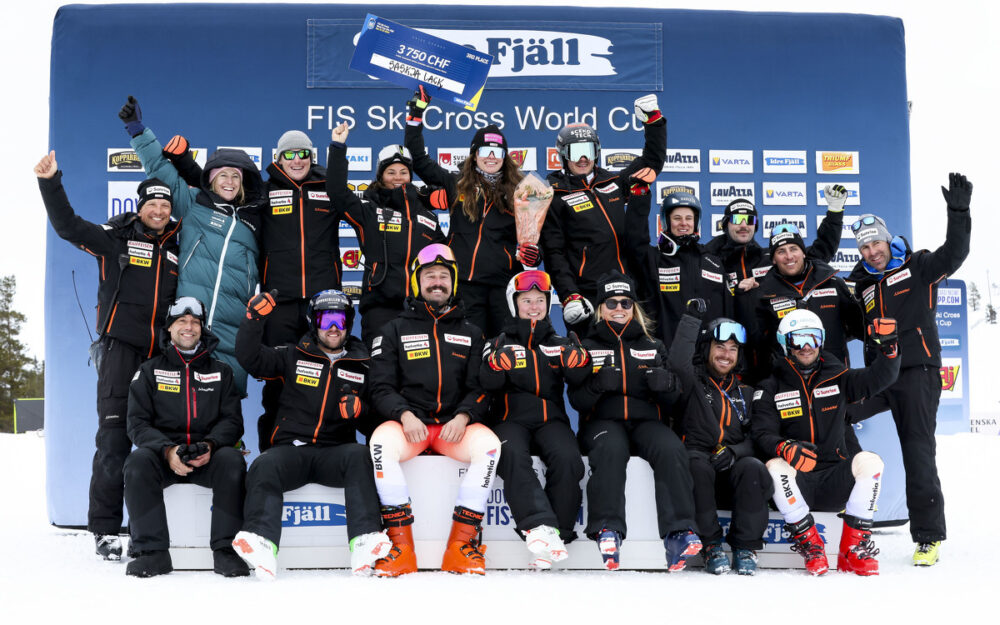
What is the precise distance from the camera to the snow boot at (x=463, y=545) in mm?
3922

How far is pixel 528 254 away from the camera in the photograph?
4.68 meters

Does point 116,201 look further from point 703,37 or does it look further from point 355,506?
point 703,37

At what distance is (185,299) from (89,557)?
5.00 feet

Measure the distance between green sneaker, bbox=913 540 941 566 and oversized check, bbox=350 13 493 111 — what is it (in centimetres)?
369

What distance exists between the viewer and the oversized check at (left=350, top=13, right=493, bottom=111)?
Result: 5.15m

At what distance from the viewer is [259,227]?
4.89 metres

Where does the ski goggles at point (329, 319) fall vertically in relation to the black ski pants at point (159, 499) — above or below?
above

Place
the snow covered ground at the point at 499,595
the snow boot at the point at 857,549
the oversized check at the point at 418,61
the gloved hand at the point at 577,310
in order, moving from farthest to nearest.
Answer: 1. the oversized check at the point at 418,61
2. the gloved hand at the point at 577,310
3. the snow boot at the point at 857,549
4. the snow covered ground at the point at 499,595

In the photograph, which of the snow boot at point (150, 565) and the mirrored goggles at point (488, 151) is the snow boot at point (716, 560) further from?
the snow boot at point (150, 565)

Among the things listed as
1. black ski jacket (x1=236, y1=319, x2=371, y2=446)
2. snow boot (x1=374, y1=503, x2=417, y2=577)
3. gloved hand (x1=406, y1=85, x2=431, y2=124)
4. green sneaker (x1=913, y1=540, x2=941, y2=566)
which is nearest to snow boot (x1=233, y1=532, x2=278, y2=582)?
snow boot (x1=374, y1=503, x2=417, y2=577)

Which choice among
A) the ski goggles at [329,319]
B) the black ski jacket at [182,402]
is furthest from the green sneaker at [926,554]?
the black ski jacket at [182,402]

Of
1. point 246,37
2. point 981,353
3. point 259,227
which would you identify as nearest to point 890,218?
point 259,227

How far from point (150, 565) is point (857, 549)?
343 centimetres

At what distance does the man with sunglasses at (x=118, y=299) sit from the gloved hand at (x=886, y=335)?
3.81 meters
